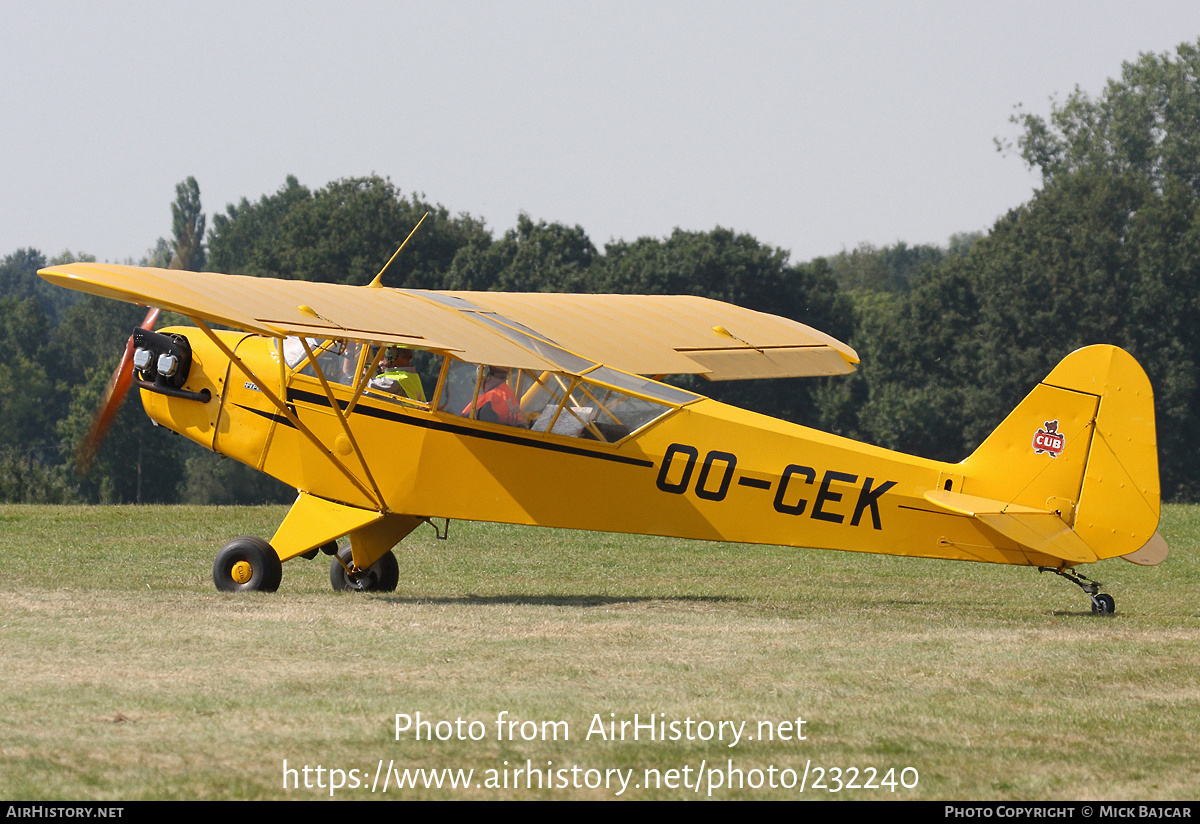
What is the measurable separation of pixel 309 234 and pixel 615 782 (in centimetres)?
5262

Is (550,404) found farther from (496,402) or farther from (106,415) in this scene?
(106,415)

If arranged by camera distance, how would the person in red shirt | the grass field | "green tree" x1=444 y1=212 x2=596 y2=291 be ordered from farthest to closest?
"green tree" x1=444 y1=212 x2=596 y2=291 < the person in red shirt < the grass field

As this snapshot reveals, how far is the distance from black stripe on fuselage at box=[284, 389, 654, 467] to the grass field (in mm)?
1058

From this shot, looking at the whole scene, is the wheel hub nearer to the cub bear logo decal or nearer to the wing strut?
the wing strut

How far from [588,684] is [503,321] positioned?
403 centimetres

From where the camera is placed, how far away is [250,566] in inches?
376

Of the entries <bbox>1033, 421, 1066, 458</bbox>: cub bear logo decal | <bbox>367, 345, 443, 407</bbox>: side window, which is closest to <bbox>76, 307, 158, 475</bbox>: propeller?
<bbox>367, 345, 443, 407</bbox>: side window

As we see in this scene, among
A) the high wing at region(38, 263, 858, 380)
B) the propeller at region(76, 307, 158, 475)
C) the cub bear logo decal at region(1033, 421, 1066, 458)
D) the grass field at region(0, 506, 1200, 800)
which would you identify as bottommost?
the grass field at region(0, 506, 1200, 800)

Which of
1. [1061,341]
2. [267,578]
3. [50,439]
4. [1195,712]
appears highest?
[1061,341]

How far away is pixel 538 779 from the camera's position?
183 inches

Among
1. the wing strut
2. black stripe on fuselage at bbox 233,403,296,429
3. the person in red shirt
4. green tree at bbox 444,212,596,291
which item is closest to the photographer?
the wing strut

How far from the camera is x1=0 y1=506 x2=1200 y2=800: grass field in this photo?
4723 mm

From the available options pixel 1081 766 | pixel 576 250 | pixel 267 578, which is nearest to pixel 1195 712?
pixel 1081 766
